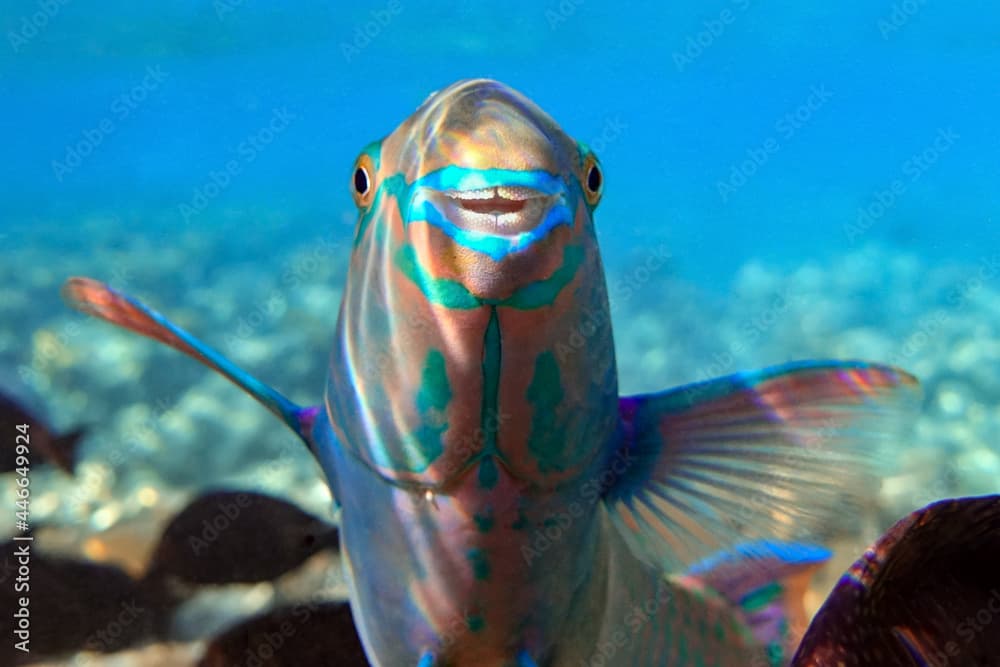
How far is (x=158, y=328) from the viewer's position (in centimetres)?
142

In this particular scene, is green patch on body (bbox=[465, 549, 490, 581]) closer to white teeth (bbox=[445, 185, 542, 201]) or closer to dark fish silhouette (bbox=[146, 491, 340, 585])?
white teeth (bbox=[445, 185, 542, 201])

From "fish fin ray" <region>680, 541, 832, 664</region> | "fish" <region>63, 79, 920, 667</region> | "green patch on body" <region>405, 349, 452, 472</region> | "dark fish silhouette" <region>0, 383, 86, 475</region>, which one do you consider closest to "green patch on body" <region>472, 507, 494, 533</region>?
"fish" <region>63, 79, 920, 667</region>

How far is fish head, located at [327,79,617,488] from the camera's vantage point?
864 mm

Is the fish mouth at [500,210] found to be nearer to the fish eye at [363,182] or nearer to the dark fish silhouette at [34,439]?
the fish eye at [363,182]

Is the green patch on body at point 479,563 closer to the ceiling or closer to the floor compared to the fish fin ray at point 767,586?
closer to the ceiling

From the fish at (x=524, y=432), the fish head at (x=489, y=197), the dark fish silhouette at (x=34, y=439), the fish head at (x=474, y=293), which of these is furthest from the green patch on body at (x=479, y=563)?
the dark fish silhouette at (x=34, y=439)

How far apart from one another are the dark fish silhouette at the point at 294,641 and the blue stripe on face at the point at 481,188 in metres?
1.61

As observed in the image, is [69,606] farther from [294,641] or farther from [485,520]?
[485,520]

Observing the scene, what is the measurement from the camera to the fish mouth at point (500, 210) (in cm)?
85

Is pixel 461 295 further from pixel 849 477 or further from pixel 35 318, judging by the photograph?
pixel 35 318

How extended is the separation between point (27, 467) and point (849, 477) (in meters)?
2.68

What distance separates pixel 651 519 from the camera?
4.43 ft

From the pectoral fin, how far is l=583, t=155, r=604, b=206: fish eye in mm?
721

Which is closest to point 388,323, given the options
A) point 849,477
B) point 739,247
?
point 849,477
